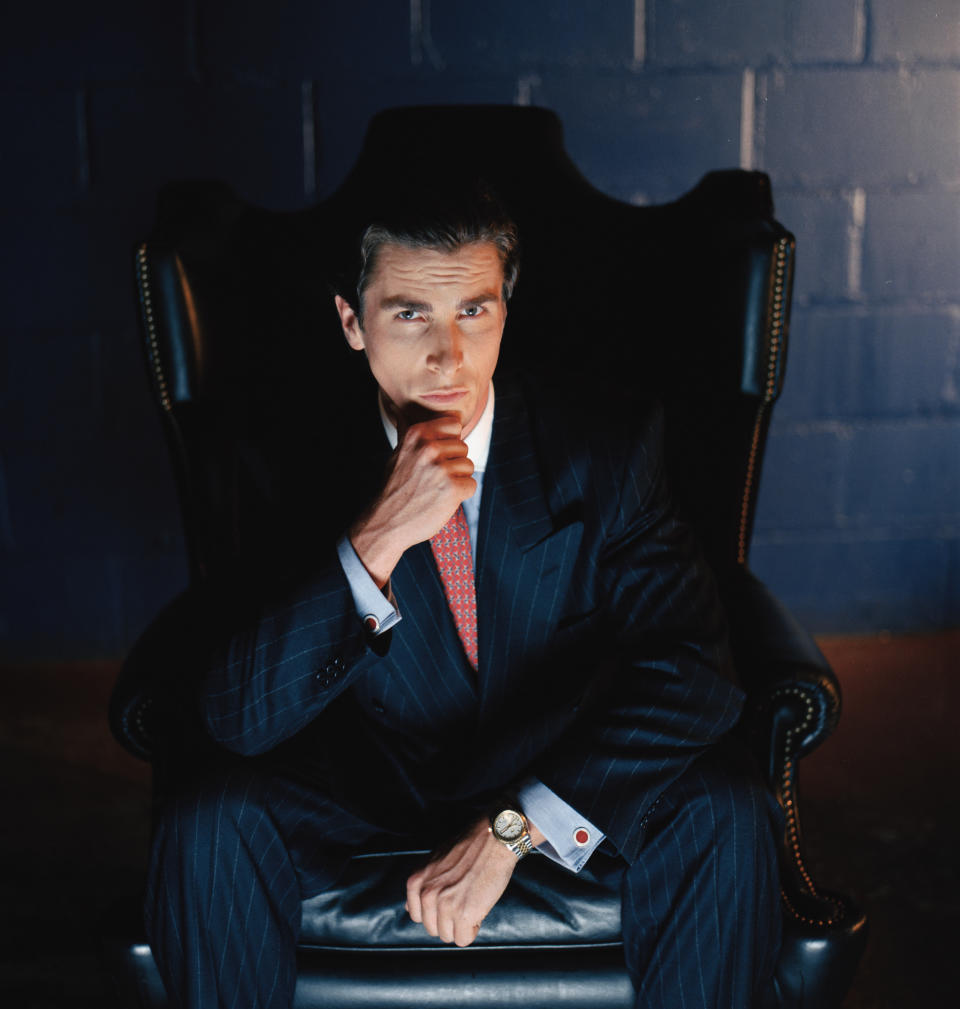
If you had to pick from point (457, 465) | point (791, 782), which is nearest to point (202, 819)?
point (457, 465)

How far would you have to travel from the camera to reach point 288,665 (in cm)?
130

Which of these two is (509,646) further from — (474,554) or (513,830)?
(513,830)

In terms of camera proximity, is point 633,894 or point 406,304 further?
point 406,304

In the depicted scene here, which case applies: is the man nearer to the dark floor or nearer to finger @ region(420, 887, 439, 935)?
finger @ region(420, 887, 439, 935)

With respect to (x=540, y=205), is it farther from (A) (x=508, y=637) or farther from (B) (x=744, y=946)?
(B) (x=744, y=946)

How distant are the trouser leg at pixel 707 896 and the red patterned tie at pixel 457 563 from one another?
0.40m

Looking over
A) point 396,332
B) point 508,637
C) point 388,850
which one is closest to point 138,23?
point 396,332

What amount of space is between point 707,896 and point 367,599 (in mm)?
550

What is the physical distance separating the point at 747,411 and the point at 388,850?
94 cm

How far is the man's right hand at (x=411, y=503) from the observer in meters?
1.32

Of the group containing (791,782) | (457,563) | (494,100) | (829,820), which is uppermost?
(494,100)

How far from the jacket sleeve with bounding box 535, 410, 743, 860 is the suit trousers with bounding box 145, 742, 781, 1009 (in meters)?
0.05

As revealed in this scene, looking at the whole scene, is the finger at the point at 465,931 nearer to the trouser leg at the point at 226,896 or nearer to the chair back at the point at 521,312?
the trouser leg at the point at 226,896

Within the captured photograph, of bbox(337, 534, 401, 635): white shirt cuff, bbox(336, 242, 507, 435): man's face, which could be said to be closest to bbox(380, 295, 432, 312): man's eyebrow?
bbox(336, 242, 507, 435): man's face
